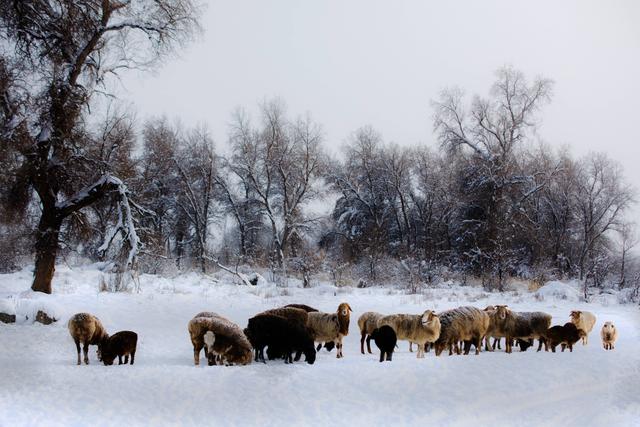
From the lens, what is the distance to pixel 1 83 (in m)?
13.6

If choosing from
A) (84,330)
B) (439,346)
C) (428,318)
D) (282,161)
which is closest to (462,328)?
(439,346)

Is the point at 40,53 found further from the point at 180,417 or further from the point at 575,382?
the point at 575,382

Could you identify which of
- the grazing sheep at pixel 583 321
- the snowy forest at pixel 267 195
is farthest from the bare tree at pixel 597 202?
the grazing sheep at pixel 583 321

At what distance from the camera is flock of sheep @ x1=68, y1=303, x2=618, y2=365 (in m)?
9.50

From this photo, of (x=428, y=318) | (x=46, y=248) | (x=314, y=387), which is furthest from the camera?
(x=46, y=248)

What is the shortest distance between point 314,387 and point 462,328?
11.8 feet

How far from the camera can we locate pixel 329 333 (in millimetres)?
10680

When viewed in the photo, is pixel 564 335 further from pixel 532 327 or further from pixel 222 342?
pixel 222 342

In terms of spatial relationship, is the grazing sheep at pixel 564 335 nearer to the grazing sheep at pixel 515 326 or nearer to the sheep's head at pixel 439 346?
the grazing sheep at pixel 515 326

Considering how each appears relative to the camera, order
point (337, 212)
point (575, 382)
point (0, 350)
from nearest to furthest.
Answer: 1. point (575, 382)
2. point (0, 350)
3. point (337, 212)

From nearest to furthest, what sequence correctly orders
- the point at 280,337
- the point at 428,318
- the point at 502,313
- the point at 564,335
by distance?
1. the point at 280,337
2. the point at 428,318
3. the point at 564,335
4. the point at 502,313

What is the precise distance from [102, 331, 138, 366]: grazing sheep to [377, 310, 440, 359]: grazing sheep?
4660 mm

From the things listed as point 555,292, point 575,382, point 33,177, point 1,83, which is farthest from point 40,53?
point 555,292

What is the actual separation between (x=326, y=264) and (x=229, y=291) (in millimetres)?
9273
